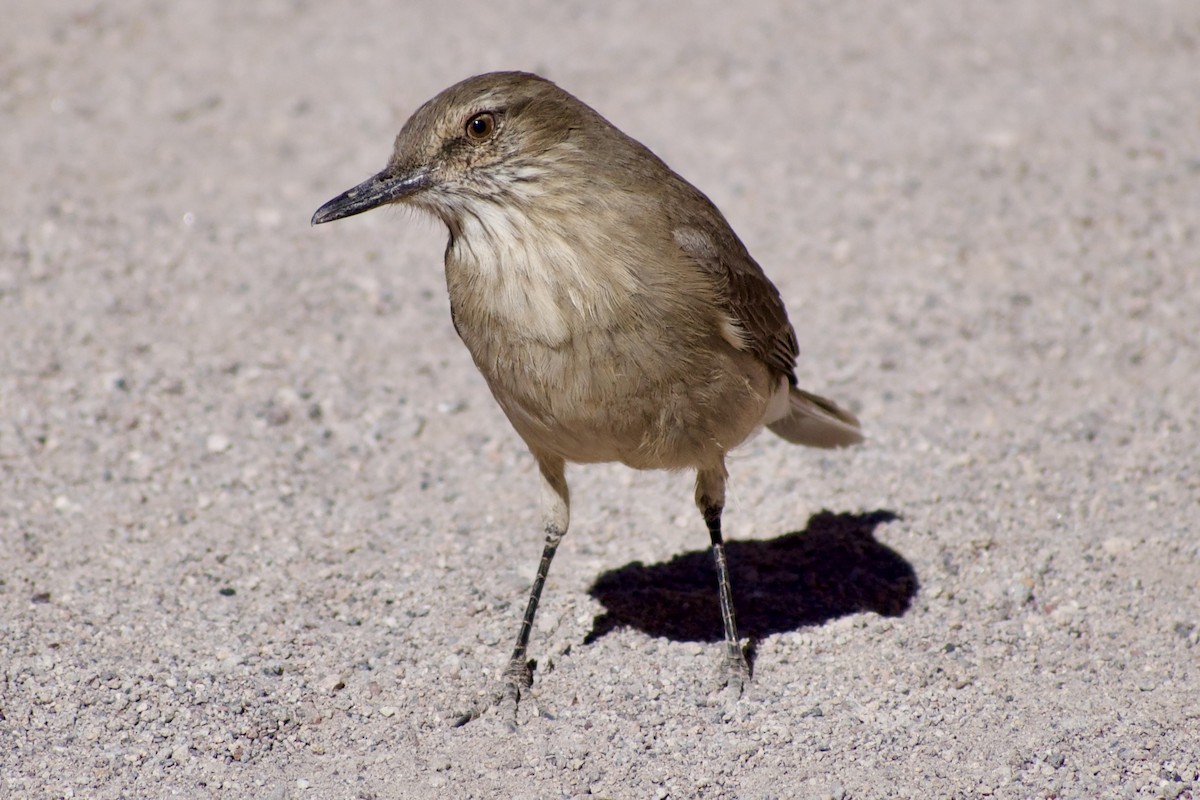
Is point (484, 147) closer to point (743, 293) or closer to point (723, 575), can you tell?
point (743, 293)

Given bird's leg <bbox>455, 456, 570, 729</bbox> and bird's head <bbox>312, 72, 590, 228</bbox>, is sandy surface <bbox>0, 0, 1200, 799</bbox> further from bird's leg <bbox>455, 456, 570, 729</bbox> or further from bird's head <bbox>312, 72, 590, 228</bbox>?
bird's head <bbox>312, 72, 590, 228</bbox>

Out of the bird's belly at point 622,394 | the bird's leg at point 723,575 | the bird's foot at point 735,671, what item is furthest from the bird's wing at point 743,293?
the bird's foot at point 735,671

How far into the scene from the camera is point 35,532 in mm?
6418

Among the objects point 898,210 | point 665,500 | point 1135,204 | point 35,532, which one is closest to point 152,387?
point 35,532

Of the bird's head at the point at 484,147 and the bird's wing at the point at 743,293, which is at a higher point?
the bird's head at the point at 484,147

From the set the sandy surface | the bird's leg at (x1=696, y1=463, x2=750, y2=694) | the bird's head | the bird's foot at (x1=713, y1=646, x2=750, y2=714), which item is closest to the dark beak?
the bird's head

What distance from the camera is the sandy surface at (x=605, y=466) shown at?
5.25 meters

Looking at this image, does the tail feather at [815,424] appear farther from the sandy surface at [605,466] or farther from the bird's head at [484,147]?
the bird's head at [484,147]

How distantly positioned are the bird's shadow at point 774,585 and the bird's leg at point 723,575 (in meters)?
0.35

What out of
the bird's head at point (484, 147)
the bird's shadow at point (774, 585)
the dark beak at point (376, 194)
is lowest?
the bird's shadow at point (774, 585)

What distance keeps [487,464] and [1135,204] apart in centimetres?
491

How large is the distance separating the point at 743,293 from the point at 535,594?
154 centimetres

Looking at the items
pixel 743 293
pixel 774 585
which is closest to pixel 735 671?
pixel 774 585

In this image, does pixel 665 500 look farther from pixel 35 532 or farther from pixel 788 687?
pixel 35 532
